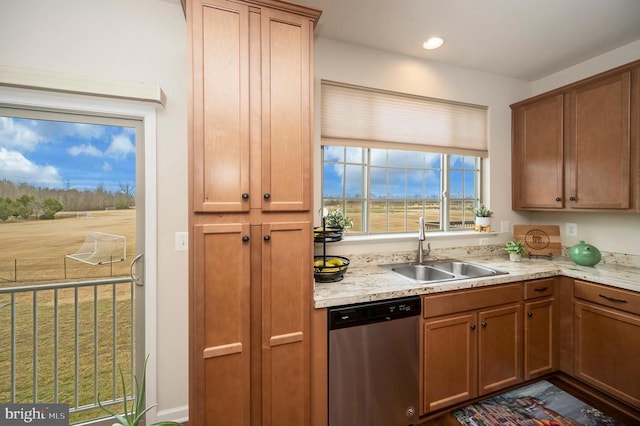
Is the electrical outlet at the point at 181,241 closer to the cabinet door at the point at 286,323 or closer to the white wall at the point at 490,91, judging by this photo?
the cabinet door at the point at 286,323

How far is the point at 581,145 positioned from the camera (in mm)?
2264

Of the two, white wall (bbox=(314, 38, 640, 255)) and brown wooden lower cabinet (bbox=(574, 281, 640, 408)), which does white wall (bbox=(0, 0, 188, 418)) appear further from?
brown wooden lower cabinet (bbox=(574, 281, 640, 408))

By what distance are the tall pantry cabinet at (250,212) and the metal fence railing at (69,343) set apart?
0.84 m

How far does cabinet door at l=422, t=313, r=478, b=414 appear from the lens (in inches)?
69.1

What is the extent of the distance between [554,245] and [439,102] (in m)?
1.80

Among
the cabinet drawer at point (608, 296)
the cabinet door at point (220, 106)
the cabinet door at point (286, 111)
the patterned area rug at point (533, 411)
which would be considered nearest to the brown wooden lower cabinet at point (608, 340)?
the cabinet drawer at point (608, 296)

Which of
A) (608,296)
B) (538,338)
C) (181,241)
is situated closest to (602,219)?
(608,296)

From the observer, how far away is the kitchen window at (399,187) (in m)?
2.39

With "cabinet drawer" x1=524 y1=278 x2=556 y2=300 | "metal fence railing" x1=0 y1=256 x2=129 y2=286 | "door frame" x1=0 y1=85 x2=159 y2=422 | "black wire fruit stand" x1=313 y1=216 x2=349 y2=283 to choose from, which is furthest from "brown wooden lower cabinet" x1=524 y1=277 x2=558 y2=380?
"metal fence railing" x1=0 y1=256 x2=129 y2=286

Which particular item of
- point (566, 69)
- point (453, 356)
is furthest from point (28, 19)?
point (566, 69)

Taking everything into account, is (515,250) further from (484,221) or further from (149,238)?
(149,238)

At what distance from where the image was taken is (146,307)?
1732 mm

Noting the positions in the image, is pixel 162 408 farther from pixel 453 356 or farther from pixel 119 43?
pixel 119 43

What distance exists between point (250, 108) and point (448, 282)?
65.2 inches
